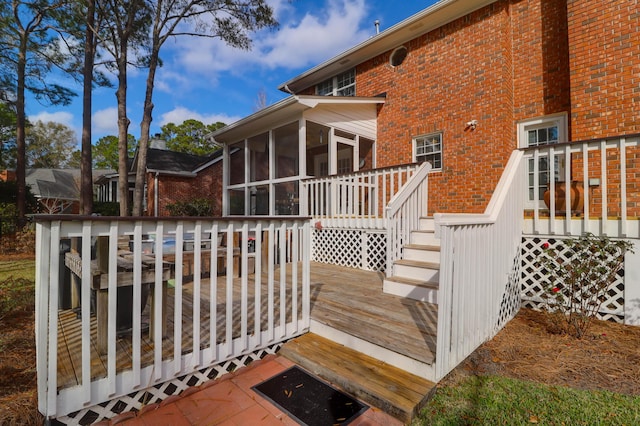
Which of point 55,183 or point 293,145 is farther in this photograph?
A: point 55,183

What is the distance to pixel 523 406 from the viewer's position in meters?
2.14

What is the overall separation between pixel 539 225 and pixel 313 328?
129 inches

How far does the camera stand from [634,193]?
489 centimetres

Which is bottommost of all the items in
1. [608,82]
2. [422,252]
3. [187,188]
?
[422,252]

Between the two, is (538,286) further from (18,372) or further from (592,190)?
(18,372)

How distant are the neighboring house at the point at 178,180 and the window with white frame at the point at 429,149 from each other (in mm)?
9987

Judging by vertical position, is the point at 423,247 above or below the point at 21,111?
below

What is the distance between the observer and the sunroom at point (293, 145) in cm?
741

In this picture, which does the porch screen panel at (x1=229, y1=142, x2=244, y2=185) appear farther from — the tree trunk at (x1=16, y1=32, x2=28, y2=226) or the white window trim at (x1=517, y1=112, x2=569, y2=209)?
the tree trunk at (x1=16, y1=32, x2=28, y2=226)

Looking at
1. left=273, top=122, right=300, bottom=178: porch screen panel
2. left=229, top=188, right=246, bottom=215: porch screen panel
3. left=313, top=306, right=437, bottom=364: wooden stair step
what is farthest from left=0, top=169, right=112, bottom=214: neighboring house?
left=313, top=306, right=437, bottom=364: wooden stair step

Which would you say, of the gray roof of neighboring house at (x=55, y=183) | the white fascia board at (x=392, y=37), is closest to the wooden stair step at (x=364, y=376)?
the white fascia board at (x=392, y=37)

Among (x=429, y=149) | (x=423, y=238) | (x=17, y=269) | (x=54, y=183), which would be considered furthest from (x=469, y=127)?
(x=54, y=183)

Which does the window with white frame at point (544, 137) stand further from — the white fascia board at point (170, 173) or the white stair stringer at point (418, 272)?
the white fascia board at point (170, 173)

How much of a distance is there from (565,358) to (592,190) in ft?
12.8
